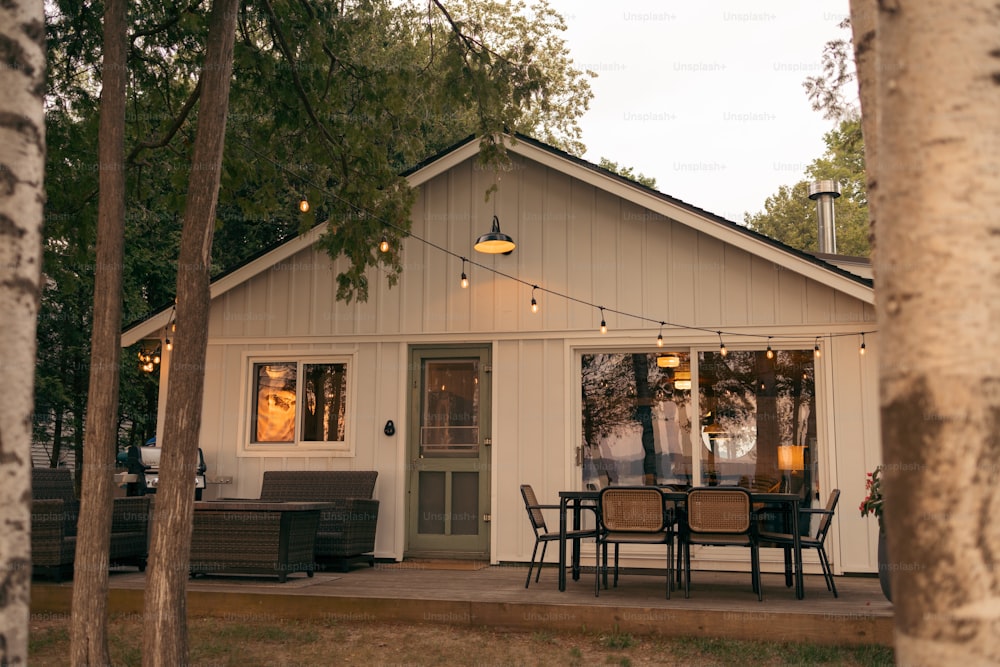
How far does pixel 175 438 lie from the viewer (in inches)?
195

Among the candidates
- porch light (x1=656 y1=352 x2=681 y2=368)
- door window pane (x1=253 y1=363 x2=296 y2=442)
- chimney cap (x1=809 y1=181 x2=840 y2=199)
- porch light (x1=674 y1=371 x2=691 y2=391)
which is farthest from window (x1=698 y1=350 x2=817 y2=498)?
chimney cap (x1=809 y1=181 x2=840 y2=199)

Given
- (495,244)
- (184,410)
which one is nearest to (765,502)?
(495,244)

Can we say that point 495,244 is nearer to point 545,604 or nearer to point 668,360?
point 668,360

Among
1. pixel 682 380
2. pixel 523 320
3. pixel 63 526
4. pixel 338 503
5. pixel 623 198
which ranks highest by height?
pixel 623 198

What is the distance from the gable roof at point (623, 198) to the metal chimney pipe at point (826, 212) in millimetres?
5435

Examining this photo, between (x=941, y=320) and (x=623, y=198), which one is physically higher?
(x=623, y=198)

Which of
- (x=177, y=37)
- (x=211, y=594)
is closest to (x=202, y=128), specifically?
(x=177, y=37)

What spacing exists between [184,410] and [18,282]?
3.20m

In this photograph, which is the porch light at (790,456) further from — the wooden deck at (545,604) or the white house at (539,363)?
the wooden deck at (545,604)

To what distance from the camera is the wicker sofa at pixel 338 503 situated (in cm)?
858

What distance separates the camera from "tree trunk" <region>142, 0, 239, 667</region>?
486 cm

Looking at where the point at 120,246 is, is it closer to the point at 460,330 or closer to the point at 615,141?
the point at 460,330

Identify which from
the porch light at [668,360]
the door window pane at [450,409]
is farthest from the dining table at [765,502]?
the door window pane at [450,409]

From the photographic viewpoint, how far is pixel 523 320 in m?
9.44
